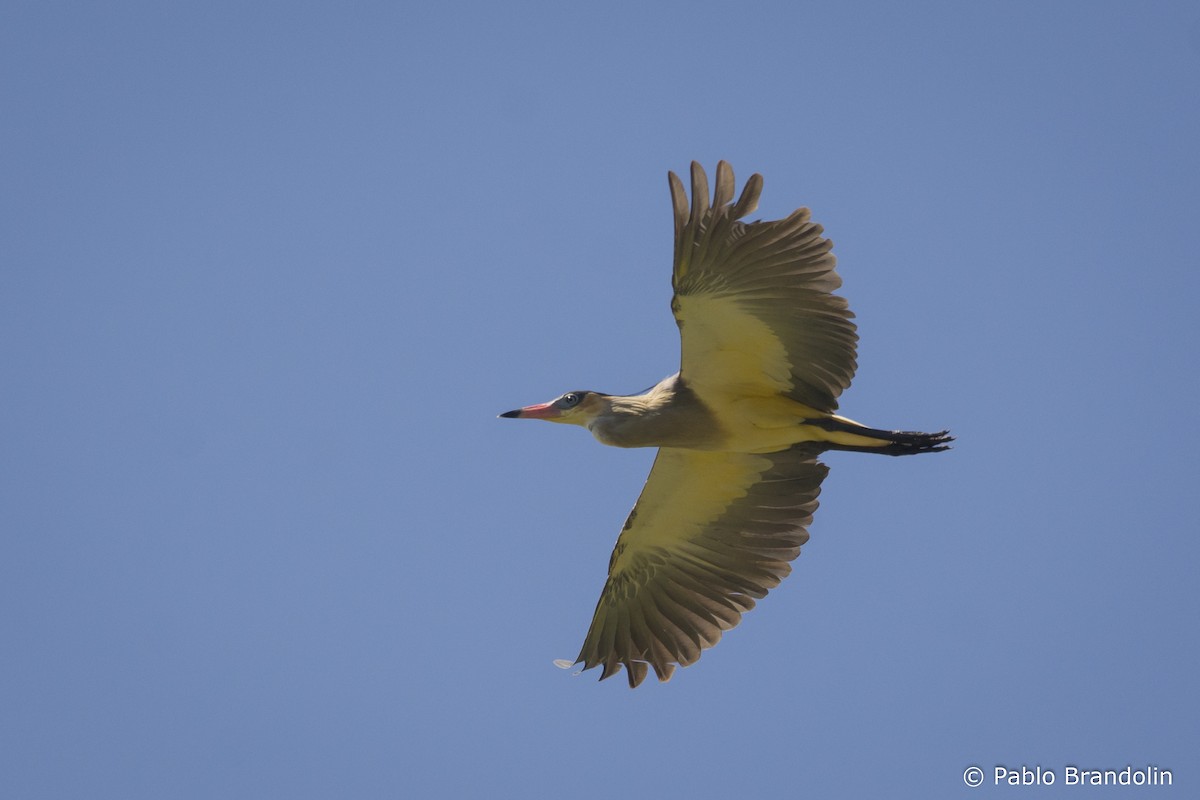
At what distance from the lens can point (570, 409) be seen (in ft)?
27.1

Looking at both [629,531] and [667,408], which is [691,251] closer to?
[667,408]

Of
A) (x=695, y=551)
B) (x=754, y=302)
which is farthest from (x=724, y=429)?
(x=695, y=551)

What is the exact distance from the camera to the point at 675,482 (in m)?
8.68

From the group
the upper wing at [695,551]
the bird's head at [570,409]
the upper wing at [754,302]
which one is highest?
the upper wing at [754,302]

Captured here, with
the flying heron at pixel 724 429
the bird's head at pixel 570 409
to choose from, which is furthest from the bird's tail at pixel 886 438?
the bird's head at pixel 570 409

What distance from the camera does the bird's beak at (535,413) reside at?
8359 mm

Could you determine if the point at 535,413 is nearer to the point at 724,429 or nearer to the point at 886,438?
the point at 724,429

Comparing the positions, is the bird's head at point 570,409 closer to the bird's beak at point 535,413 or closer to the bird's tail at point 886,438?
the bird's beak at point 535,413

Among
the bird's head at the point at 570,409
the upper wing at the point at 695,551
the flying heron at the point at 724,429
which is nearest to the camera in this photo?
the flying heron at the point at 724,429

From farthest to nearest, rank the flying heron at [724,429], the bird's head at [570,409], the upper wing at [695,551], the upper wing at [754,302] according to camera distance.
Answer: the upper wing at [695,551] < the bird's head at [570,409] < the flying heron at [724,429] < the upper wing at [754,302]

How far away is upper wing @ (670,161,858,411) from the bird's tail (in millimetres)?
117

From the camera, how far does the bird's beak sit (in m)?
8.36

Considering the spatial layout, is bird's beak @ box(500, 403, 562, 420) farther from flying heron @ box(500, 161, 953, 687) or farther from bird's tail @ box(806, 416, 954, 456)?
bird's tail @ box(806, 416, 954, 456)

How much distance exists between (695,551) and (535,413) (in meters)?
1.47
